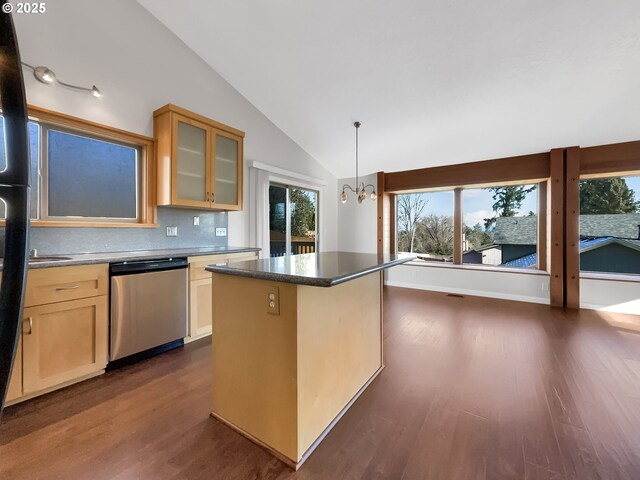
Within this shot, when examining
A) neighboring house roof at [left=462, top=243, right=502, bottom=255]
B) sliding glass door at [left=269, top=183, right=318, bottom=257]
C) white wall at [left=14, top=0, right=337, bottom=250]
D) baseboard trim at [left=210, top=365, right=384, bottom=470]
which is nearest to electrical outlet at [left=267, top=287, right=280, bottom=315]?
baseboard trim at [left=210, top=365, right=384, bottom=470]

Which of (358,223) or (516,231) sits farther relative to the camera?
(358,223)

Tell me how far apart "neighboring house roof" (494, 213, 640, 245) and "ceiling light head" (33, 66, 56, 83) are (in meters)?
6.10

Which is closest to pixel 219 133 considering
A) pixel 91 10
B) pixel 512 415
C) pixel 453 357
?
pixel 91 10

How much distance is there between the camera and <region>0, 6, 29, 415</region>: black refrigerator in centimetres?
63

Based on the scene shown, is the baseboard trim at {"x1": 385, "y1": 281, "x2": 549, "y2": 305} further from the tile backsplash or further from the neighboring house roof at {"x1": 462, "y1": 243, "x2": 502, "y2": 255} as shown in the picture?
the tile backsplash

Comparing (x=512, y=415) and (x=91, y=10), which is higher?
(x=91, y=10)

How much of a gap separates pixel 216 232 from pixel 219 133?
3.90ft

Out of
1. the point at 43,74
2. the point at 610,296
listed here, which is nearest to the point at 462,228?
Answer: the point at 610,296

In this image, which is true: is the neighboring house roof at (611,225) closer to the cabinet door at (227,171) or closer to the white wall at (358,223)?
the white wall at (358,223)

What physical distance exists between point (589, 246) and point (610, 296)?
0.82 m

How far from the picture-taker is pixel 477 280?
486cm

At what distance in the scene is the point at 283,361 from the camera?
137cm

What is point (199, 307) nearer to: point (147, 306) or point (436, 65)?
point (147, 306)

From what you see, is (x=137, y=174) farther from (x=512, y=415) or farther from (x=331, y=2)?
(x=512, y=415)
